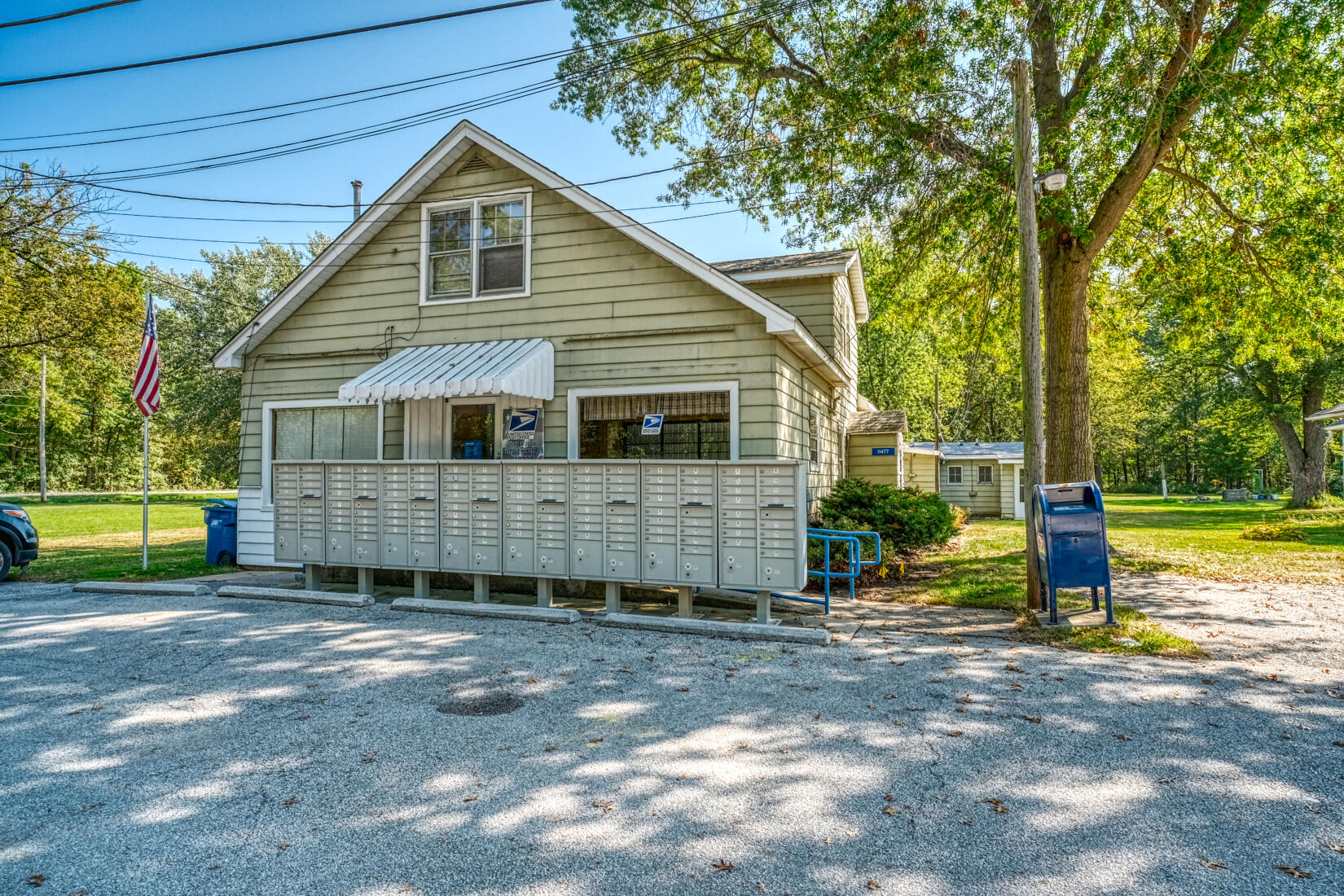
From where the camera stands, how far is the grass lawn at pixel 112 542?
34.0ft

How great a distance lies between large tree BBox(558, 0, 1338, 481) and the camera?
9.58 metres

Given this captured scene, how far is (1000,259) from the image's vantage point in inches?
524

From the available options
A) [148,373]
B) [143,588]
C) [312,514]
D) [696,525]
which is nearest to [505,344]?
[312,514]

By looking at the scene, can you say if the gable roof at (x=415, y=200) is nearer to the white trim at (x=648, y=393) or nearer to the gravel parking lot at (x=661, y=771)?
the white trim at (x=648, y=393)

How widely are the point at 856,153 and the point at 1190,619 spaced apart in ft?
29.0

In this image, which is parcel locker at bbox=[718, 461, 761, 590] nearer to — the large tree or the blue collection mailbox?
the blue collection mailbox

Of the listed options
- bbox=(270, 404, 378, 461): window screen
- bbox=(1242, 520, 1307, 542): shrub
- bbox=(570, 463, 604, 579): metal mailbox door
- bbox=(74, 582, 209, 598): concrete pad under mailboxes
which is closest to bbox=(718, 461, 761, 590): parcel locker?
bbox=(570, 463, 604, 579): metal mailbox door

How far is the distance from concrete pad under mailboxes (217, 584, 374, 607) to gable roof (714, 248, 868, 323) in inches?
275

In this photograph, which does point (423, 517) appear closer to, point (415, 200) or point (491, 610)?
point (491, 610)

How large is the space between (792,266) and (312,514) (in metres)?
8.43

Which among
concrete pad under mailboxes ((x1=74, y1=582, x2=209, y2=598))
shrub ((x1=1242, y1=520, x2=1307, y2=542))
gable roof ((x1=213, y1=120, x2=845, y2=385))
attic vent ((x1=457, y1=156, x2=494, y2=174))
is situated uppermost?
attic vent ((x1=457, y1=156, x2=494, y2=174))

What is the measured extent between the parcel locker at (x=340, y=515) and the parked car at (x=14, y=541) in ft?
16.0

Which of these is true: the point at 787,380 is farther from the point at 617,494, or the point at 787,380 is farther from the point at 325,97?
the point at 325,97

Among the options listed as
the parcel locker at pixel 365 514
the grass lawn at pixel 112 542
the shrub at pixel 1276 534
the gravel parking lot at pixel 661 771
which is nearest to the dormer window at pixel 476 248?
the parcel locker at pixel 365 514
